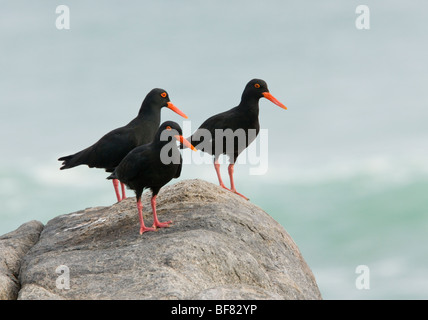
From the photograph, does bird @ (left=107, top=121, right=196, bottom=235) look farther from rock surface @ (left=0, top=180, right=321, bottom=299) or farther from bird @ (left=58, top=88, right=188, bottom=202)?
bird @ (left=58, top=88, right=188, bottom=202)

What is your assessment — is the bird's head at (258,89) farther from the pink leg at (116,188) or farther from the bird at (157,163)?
the bird at (157,163)

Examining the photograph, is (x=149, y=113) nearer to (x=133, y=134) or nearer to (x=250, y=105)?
(x=133, y=134)

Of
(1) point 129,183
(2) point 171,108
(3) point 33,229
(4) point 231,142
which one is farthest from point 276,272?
(3) point 33,229

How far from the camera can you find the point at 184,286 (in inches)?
280

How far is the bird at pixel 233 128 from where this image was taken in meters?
12.1

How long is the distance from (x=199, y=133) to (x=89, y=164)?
2.38 meters

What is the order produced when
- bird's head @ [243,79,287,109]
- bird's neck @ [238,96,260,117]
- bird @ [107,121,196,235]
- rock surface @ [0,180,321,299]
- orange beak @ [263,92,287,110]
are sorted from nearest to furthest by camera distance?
rock surface @ [0,180,321,299], bird @ [107,121,196,235], bird's neck @ [238,96,260,117], bird's head @ [243,79,287,109], orange beak @ [263,92,287,110]

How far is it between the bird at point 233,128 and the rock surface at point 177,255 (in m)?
1.49

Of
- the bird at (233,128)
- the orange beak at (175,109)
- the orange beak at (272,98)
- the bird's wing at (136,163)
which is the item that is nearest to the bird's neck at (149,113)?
the orange beak at (175,109)

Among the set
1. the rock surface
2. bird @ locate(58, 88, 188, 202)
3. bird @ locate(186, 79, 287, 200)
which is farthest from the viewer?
bird @ locate(186, 79, 287, 200)

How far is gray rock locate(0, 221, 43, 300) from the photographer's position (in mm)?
8391

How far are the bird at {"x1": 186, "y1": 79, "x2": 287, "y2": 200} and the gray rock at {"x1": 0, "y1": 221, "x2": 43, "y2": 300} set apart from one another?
3.78 metres

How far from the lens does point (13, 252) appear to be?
10.2m

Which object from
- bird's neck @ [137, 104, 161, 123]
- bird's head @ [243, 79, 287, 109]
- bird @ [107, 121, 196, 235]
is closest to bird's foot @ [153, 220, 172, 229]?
bird @ [107, 121, 196, 235]
